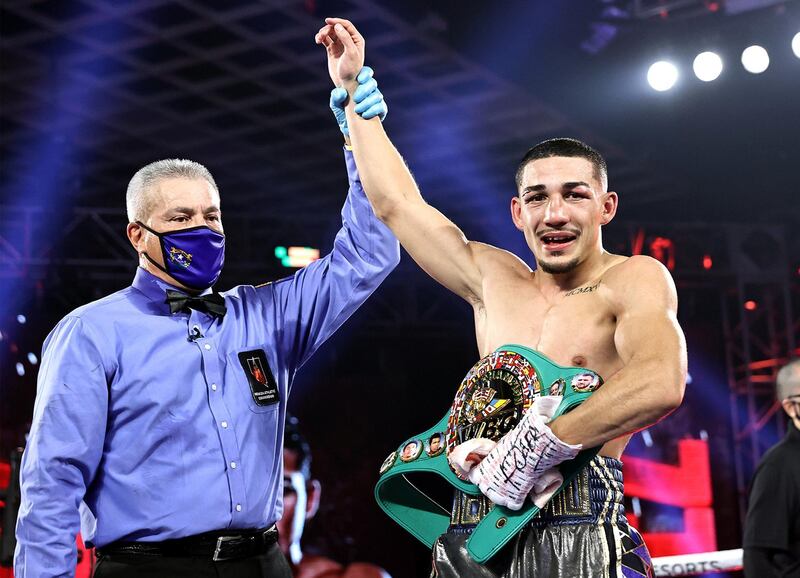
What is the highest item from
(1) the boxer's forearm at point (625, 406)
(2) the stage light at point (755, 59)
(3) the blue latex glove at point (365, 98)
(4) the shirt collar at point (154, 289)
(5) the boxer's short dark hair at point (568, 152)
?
(2) the stage light at point (755, 59)

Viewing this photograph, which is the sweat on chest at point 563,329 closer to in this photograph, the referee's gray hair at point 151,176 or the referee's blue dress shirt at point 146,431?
the referee's blue dress shirt at point 146,431

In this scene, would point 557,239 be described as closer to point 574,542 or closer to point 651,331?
point 651,331

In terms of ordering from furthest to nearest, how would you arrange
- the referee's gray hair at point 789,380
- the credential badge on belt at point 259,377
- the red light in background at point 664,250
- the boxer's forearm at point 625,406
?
the red light in background at point 664,250, the referee's gray hair at point 789,380, the credential badge on belt at point 259,377, the boxer's forearm at point 625,406

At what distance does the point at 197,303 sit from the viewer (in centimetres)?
249

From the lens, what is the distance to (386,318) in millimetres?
9312

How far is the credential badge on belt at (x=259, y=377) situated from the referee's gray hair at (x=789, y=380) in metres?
2.79

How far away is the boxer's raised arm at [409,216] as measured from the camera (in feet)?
8.07

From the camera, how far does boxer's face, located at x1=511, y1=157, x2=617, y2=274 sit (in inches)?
88.4

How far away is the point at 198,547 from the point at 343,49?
1340 mm

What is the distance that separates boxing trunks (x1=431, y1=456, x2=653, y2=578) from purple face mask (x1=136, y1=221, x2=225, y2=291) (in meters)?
0.95

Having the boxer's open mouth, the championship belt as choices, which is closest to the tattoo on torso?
the boxer's open mouth

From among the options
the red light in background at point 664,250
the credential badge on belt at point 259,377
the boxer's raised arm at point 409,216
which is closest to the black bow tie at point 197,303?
the credential badge on belt at point 259,377

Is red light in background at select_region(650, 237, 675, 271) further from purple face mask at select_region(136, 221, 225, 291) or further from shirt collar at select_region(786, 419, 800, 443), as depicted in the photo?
purple face mask at select_region(136, 221, 225, 291)

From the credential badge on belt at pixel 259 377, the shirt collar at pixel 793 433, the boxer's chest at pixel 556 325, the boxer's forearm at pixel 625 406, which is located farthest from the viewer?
the shirt collar at pixel 793 433
